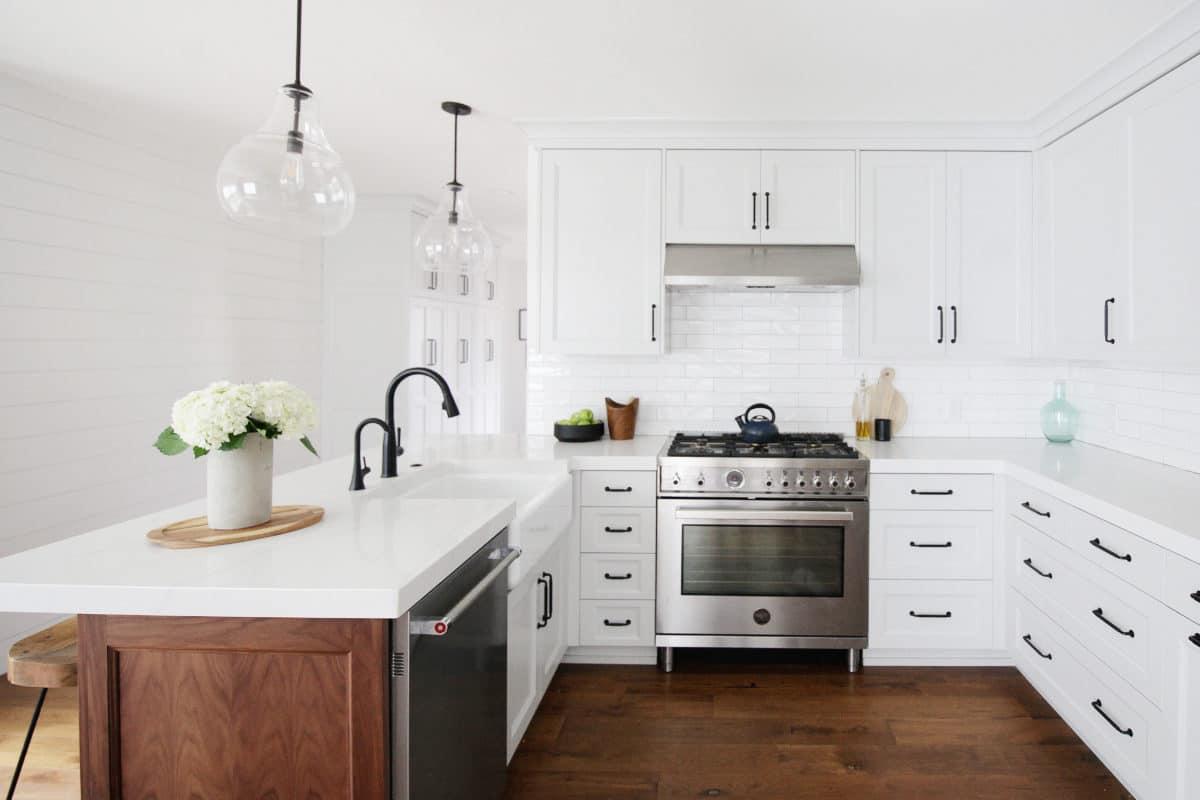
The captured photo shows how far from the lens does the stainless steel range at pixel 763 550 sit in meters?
3.24

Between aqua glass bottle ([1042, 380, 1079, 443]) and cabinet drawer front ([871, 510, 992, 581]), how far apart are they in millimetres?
790

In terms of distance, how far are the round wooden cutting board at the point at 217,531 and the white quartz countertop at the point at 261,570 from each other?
0.02 m

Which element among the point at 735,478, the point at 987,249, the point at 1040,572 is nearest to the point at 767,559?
the point at 735,478

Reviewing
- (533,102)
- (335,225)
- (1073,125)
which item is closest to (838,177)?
(1073,125)

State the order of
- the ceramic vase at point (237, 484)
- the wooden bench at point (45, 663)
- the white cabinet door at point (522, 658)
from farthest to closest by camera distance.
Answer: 1. the white cabinet door at point (522, 658)
2. the ceramic vase at point (237, 484)
3. the wooden bench at point (45, 663)

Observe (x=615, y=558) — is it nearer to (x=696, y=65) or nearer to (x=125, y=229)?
(x=696, y=65)

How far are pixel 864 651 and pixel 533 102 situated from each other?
2.77 metres

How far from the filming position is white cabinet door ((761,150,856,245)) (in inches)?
144

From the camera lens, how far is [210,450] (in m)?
1.67

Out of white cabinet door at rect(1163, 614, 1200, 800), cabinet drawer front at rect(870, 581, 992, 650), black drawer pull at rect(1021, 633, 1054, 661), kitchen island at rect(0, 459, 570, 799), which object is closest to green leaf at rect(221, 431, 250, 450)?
kitchen island at rect(0, 459, 570, 799)

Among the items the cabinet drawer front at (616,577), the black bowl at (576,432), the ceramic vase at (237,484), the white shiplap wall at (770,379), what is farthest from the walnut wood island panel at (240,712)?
the white shiplap wall at (770,379)

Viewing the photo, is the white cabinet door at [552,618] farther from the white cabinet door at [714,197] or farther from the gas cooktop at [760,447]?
the white cabinet door at [714,197]

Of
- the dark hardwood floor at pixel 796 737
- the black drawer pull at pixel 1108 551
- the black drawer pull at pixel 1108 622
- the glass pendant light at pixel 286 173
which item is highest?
the glass pendant light at pixel 286 173

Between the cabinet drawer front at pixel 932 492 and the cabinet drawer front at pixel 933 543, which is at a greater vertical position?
the cabinet drawer front at pixel 932 492
